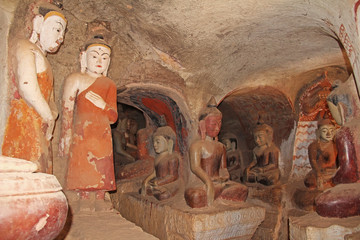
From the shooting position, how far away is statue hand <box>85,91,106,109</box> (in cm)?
291

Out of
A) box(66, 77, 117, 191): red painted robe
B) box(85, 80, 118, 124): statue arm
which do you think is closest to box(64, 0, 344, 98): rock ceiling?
box(85, 80, 118, 124): statue arm

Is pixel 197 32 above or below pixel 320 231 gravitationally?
above

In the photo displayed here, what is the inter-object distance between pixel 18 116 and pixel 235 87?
322cm

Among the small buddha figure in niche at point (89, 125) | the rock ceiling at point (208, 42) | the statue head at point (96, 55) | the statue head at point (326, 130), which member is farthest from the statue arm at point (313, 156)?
the statue head at point (96, 55)

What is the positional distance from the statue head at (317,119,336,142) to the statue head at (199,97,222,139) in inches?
76.8

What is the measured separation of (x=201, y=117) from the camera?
4.19 metres

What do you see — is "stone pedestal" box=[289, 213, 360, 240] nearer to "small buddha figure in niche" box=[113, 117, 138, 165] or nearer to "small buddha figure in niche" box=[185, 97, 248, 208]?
→ "small buddha figure in niche" box=[185, 97, 248, 208]

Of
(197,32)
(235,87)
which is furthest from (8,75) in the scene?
(235,87)

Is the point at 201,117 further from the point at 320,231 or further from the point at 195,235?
the point at 320,231

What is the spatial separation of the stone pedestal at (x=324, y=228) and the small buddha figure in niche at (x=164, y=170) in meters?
1.98

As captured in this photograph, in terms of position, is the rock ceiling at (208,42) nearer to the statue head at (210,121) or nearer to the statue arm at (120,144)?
the statue head at (210,121)

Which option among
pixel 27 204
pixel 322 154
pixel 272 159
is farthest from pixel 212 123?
pixel 27 204

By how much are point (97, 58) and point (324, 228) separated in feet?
8.27

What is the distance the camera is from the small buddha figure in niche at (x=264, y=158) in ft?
17.5
